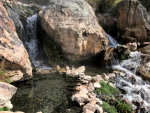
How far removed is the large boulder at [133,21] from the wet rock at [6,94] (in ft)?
44.7

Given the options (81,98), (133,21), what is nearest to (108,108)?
(81,98)

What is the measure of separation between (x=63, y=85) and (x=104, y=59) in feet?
16.4

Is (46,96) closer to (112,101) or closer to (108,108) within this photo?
(108,108)

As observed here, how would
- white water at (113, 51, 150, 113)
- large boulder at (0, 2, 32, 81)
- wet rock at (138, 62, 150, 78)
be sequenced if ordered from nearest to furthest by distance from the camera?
large boulder at (0, 2, 32, 81), white water at (113, 51, 150, 113), wet rock at (138, 62, 150, 78)

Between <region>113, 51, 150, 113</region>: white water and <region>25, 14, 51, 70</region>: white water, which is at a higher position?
<region>25, 14, 51, 70</region>: white water

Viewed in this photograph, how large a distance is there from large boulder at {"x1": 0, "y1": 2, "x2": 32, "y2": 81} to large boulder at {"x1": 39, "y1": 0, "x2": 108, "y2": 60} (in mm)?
3297

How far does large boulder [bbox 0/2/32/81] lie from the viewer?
6852 millimetres

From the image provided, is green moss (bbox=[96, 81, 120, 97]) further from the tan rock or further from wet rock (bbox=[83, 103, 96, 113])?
wet rock (bbox=[83, 103, 96, 113])

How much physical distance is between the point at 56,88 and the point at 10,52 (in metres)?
2.77

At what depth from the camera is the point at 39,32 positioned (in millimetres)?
12055

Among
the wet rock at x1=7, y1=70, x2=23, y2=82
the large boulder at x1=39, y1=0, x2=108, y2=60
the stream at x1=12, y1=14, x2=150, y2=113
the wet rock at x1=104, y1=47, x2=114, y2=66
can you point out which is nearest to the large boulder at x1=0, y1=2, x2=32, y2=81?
the wet rock at x1=7, y1=70, x2=23, y2=82

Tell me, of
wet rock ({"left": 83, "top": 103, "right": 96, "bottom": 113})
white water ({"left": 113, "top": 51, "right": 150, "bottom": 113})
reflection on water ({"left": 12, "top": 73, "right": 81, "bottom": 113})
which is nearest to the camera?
wet rock ({"left": 83, "top": 103, "right": 96, "bottom": 113})

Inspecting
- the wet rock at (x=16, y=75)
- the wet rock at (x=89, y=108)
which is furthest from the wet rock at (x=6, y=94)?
the wet rock at (x=89, y=108)

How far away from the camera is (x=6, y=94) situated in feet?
19.9
